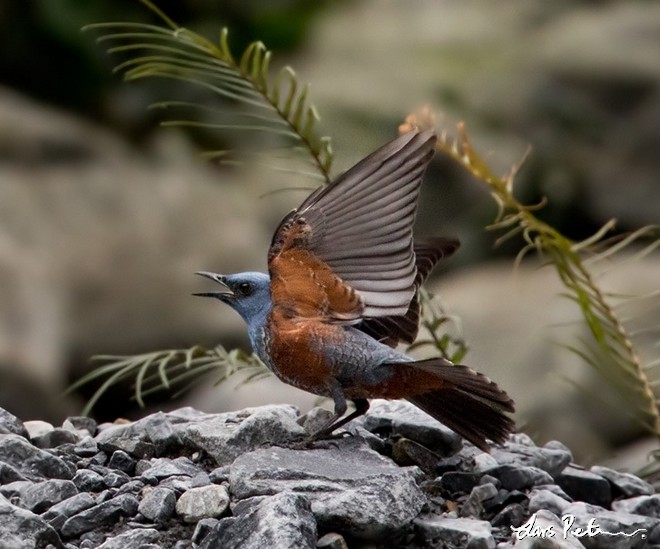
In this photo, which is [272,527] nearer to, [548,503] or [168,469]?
[168,469]

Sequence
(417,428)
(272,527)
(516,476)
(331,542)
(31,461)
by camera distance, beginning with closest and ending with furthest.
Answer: (272,527) < (331,542) < (31,461) < (516,476) < (417,428)

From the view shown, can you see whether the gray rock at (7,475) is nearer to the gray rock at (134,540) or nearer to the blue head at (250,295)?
the gray rock at (134,540)

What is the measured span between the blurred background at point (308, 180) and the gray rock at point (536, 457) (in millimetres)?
3503

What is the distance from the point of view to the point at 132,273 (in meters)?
8.23

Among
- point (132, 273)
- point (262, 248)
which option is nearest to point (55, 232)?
point (132, 273)

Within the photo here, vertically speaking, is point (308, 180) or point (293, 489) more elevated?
point (308, 180)

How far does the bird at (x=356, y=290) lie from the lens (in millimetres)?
2889

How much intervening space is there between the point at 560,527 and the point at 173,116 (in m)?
7.51

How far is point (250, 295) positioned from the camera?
300cm

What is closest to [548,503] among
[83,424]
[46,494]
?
[46,494]

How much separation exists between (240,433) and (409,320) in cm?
53

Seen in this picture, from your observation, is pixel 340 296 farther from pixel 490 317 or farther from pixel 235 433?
pixel 490 317

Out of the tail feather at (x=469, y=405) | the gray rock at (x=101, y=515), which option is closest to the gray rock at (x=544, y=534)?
the tail feather at (x=469, y=405)
